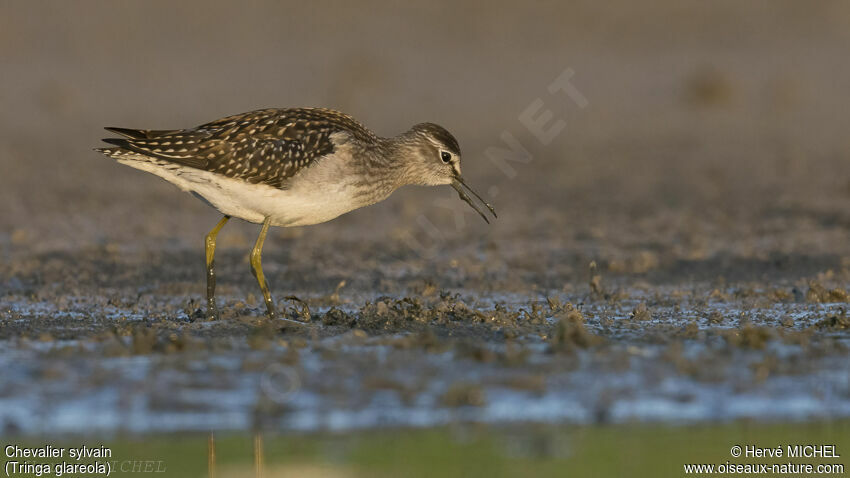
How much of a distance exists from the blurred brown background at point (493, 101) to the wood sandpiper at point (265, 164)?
5035 mm

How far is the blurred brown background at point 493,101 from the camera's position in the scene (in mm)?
17531

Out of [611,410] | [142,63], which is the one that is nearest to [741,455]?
[611,410]

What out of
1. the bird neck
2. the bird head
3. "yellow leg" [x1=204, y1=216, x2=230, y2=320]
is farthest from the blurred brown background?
"yellow leg" [x1=204, y1=216, x2=230, y2=320]

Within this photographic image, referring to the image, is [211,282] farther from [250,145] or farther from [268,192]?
[250,145]

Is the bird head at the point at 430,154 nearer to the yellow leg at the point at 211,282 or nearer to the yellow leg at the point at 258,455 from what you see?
the yellow leg at the point at 211,282

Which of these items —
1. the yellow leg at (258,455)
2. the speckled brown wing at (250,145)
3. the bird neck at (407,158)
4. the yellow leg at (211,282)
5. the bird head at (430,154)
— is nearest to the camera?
the yellow leg at (258,455)

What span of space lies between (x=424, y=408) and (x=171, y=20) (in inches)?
944

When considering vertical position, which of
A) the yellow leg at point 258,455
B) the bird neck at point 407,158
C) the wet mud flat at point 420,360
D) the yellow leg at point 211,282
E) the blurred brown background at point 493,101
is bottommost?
the yellow leg at point 258,455

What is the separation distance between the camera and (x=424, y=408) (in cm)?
832

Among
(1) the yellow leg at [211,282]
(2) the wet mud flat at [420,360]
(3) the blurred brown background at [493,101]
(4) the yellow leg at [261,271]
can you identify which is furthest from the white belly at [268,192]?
(3) the blurred brown background at [493,101]

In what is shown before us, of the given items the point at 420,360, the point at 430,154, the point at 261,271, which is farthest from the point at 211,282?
the point at 420,360

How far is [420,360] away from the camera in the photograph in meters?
9.34

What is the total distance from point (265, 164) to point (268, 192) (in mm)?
234

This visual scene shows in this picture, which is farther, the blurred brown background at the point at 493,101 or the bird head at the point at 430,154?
the blurred brown background at the point at 493,101
